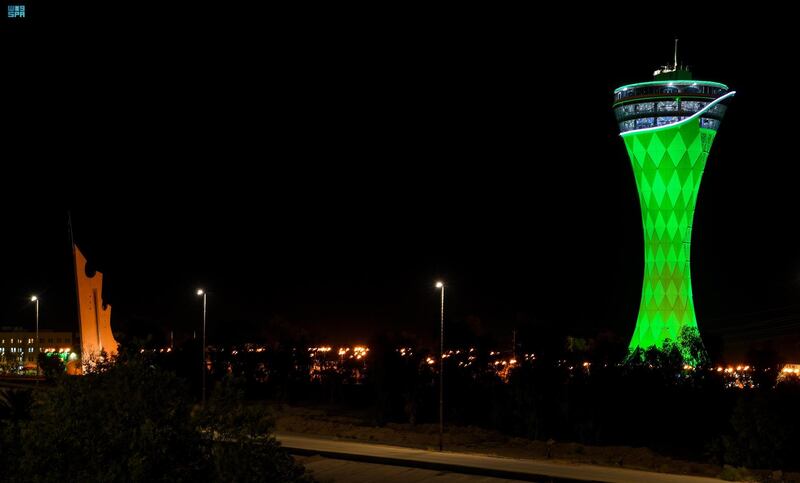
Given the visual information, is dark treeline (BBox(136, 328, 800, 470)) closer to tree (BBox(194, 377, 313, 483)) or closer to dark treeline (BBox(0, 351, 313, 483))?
tree (BBox(194, 377, 313, 483))

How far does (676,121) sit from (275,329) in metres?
29.3

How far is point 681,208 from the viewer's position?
2603 inches

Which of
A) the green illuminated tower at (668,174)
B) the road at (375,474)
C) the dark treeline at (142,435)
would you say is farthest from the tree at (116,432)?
the green illuminated tower at (668,174)

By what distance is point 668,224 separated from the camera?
2601 inches

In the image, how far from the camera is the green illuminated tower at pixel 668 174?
66312 mm

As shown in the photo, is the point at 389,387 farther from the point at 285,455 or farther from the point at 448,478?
the point at 285,455

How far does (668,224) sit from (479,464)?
4278 cm

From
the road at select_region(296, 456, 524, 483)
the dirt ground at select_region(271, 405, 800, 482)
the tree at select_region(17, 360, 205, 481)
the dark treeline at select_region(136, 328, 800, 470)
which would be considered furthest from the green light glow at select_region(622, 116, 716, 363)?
the tree at select_region(17, 360, 205, 481)

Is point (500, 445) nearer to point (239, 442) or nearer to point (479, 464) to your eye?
point (479, 464)

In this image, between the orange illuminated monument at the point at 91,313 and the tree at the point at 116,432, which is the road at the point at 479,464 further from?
the orange illuminated monument at the point at 91,313

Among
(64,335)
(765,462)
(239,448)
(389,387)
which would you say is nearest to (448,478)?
(765,462)

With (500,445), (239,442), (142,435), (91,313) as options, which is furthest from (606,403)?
(142,435)

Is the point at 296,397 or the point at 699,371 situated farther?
the point at 296,397

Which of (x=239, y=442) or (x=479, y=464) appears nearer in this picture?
(x=239, y=442)
